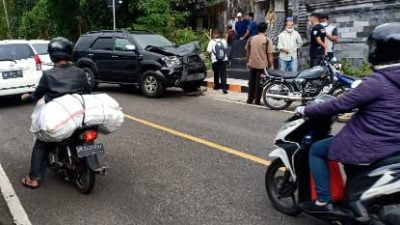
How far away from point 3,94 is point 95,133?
7047 mm

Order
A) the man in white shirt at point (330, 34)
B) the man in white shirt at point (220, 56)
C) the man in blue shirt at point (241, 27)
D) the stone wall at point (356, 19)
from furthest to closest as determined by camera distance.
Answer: the man in blue shirt at point (241, 27) < the stone wall at point (356, 19) < the man in white shirt at point (220, 56) < the man in white shirt at point (330, 34)

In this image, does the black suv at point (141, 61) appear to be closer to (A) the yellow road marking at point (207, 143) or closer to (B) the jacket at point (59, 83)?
(A) the yellow road marking at point (207, 143)

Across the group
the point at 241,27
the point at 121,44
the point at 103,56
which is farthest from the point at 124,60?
the point at 241,27

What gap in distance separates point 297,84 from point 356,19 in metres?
5.43

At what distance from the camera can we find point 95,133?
538 centimetres

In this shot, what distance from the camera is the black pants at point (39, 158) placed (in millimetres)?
5629

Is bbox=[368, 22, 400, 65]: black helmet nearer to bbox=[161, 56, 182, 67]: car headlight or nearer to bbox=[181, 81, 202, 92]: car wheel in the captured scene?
bbox=[161, 56, 182, 67]: car headlight

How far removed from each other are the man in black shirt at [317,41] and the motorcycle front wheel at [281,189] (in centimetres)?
758

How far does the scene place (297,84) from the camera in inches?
411

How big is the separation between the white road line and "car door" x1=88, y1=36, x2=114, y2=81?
24.6 feet

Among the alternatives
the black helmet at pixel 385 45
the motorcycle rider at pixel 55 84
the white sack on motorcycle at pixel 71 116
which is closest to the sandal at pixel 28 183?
the motorcycle rider at pixel 55 84

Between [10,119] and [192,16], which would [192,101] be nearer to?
[10,119]

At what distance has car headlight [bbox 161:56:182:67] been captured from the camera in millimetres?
12398

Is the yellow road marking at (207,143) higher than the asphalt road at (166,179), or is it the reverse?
the yellow road marking at (207,143)
